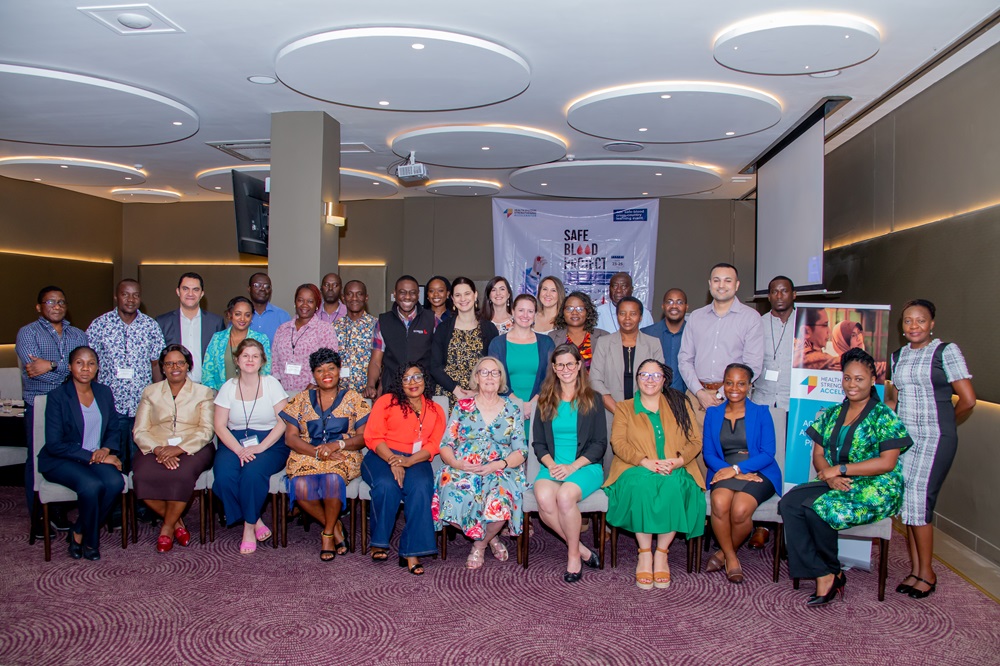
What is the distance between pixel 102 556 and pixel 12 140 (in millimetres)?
5054

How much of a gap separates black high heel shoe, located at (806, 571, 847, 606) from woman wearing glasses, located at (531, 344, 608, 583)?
3.90 ft

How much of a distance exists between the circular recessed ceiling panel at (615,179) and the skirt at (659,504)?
15.7 feet

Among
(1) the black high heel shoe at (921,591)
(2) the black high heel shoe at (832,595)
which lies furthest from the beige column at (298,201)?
(1) the black high heel shoe at (921,591)

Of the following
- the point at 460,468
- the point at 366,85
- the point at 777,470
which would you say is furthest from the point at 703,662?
the point at 366,85

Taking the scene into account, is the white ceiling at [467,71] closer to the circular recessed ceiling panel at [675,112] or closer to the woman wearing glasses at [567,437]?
the circular recessed ceiling panel at [675,112]

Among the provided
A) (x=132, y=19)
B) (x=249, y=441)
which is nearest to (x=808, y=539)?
(x=249, y=441)

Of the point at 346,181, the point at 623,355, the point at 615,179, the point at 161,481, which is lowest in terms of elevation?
the point at 161,481

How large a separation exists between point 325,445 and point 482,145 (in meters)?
3.91

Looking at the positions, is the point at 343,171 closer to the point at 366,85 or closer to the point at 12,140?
the point at 12,140

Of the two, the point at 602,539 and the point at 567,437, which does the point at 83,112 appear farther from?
the point at 602,539

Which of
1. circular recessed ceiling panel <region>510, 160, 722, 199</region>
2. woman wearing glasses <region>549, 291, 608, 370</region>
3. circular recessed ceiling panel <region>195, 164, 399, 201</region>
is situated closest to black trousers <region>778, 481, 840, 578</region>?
woman wearing glasses <region>549, 291, 608, 370</region>

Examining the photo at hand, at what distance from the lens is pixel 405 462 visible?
435 centimetres

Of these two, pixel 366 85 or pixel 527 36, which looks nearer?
pixel 527 36

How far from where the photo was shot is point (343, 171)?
9.27 metres
